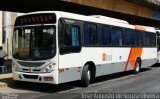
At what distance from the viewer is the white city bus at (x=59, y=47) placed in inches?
533

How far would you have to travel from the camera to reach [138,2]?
32000 mm

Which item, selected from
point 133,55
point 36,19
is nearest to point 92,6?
point 133,55

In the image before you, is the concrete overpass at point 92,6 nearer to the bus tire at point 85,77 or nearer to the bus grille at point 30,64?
the bus tire at point 85,77

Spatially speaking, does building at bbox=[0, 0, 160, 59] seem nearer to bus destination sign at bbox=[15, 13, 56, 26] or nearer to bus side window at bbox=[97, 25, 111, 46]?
bus destination sign at bbox=[15, 13, 56, 26]

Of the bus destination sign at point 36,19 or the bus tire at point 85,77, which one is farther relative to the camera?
the bus tire at point 85,77

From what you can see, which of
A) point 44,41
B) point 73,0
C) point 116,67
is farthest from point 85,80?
point 73,0

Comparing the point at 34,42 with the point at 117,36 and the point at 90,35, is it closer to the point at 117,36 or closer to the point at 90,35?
the point at 90,35

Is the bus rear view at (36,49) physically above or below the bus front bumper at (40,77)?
above

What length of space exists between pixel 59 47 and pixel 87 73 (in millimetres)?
2284

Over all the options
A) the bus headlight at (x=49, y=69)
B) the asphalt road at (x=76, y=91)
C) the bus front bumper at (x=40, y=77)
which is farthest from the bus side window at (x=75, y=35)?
the asphalt road at (x=76, y=91)

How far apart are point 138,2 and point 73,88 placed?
18.8 meters

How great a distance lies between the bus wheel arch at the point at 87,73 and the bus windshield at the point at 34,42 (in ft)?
7.14

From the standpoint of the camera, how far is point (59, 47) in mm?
13523

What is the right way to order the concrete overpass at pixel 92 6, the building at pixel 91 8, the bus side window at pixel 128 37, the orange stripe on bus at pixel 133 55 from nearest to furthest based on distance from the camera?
the bus side window at pixel 128 37 → the orange stripe on bus at pixel 133 55 → the concrete overpass at pixel 92 6 → the building at pixel 91 8
